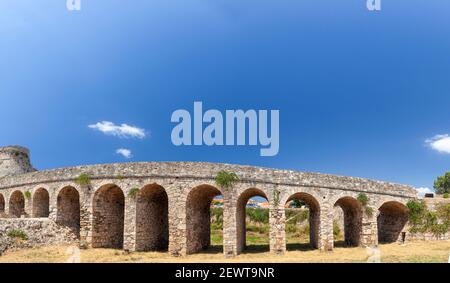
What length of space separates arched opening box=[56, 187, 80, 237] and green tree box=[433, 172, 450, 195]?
43991mm

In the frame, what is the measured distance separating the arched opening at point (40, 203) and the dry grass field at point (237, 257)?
4696mm

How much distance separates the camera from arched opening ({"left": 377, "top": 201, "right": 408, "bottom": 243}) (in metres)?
23.8

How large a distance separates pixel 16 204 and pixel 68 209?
6.50 metres

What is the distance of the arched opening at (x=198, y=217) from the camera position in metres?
19.5

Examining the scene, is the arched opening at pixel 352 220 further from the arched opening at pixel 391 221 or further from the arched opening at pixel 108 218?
the arched opening at pixel 108 218

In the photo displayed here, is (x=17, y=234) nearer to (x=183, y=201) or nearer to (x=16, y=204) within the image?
(x=16, y=204)

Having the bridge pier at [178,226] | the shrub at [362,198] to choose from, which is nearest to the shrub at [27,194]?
the bridge pier at [178,226]

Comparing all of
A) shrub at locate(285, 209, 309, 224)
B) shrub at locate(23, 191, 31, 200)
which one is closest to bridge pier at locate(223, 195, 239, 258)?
shrub at locate(23, 191, 31, 200)

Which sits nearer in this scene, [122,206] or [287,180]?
[287,180]

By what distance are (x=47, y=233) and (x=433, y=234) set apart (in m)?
23.2

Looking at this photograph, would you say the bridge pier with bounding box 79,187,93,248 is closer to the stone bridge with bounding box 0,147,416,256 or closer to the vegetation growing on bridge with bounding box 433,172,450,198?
the stone bridge with bounding box 0,147,416,256

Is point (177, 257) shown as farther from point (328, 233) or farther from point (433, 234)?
point (433, 234)
